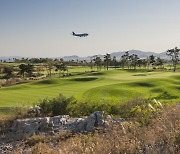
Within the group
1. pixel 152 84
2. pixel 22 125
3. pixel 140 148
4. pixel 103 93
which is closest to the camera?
pixel 140 148

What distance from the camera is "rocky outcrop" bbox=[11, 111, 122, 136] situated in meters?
16.5

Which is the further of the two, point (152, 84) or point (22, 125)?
point (152, 84)

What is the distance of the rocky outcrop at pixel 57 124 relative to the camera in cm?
1647

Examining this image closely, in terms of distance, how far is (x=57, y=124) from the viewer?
58.2 feet

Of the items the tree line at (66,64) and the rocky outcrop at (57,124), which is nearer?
the rocky outcrop at (57,124)

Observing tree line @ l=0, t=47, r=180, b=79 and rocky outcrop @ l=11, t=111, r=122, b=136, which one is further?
tree line @ l=0, t=47, r=180, b=79

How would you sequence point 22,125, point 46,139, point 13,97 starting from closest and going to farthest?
point 46,139, point 22,125, point 13,97

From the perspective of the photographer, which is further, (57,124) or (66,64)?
(66,64)

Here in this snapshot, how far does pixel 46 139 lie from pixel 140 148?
9.00 metres

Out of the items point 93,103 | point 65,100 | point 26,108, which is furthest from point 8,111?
point 93,103

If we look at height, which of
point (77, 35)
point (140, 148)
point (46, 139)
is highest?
point (77, 35)

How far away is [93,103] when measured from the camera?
20578 millimetres

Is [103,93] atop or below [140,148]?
below

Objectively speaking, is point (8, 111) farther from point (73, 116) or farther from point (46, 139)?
point (46, 139)
